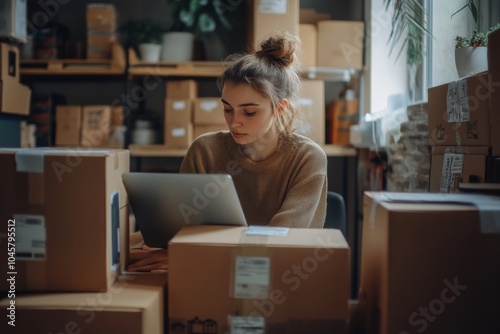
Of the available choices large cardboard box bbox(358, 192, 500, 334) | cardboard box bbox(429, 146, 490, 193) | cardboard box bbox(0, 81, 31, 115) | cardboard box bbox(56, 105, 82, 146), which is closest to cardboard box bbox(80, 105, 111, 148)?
cardboard box bbox(56, 105, 82, 146)

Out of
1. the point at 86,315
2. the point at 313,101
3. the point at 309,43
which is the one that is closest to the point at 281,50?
the point at 86,315

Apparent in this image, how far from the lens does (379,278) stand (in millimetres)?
958

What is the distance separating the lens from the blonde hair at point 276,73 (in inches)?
62.9

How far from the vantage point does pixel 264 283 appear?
3.14ft

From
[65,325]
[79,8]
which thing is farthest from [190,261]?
[79,8]

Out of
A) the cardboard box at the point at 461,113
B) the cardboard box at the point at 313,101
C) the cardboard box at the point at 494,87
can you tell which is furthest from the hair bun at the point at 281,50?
the cardboard box at the point at 313,101

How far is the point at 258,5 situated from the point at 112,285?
8.07 feet

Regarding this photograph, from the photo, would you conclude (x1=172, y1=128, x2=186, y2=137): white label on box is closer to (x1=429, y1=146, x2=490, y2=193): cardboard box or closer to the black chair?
the black chair

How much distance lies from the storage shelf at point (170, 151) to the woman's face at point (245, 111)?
1.65m

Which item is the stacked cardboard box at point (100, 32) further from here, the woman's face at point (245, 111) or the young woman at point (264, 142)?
the woman's face at point (245, 111)

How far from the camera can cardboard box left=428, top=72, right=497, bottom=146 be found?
4.15 feet

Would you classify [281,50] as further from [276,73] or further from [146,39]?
[146,39]

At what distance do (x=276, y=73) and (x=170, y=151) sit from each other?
169 cm

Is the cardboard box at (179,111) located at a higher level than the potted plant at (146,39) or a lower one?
lower
